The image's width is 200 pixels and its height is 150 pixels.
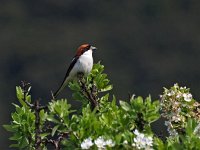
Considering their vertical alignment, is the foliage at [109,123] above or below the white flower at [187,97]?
below

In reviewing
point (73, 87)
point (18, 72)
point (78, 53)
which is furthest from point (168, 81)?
point (73, 87)

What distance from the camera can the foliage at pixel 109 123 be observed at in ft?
13.3

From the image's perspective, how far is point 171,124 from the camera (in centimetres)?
467

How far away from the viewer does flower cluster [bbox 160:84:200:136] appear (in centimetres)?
467

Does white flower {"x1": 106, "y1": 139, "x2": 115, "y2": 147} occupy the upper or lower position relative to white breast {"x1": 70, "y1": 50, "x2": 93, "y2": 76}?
lower

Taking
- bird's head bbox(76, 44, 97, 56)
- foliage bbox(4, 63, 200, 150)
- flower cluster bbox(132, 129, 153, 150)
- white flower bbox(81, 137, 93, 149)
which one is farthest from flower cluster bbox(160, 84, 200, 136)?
bird's head bbox(76, 44, 97, 56)

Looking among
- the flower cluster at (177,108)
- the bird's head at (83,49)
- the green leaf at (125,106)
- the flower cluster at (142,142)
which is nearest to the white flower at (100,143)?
the flower cluster at (142,142)

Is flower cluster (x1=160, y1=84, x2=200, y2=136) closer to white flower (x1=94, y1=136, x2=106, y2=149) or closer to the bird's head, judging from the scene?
white flower (x1=94, y1=136, x2=106, y2=149)

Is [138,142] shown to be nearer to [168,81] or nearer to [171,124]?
[171,124]

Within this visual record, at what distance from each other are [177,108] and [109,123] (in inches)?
21.1

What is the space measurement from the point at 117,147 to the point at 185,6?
49765 mm

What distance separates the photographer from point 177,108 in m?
4.70

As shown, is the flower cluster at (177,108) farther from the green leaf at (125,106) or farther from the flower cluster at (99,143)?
the flower cluster at (99,143)

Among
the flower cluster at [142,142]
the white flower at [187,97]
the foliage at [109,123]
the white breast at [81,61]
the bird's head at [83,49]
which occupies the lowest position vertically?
the flower cluster at [142,142]
